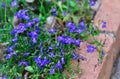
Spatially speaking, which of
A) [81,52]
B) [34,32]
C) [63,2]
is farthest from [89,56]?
[63,2]

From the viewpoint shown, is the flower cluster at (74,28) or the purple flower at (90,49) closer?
the purple flower at (90,49)

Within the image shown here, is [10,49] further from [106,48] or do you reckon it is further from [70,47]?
[106,48]

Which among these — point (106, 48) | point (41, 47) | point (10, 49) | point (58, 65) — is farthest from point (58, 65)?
point (106, 48)

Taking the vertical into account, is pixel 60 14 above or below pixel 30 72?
above

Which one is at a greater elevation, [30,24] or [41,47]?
[30,24]

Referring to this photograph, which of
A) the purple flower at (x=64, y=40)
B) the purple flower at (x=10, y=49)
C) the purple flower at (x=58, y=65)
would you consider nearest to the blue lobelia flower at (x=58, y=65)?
the purple flower at (x=58, y=65)

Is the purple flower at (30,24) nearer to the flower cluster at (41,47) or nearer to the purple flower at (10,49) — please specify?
the flower cluster at (41,47)

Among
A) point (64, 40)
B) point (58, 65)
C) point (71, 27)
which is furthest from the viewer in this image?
point (71, 27)

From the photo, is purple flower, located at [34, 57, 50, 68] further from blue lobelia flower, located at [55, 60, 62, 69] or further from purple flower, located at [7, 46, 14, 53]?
purple flower, located at [7, 46, 14, 53]

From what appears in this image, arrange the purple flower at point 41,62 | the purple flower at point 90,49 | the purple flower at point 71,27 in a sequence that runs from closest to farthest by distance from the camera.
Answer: the purple flower at point 41,62
the purple flower at point 90,49
the purple flower at point 71,27

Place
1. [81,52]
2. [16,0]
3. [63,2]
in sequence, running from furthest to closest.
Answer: [63,2]
[16,0]
[81,52]

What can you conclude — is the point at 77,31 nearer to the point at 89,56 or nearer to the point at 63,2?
the point at 89,56
